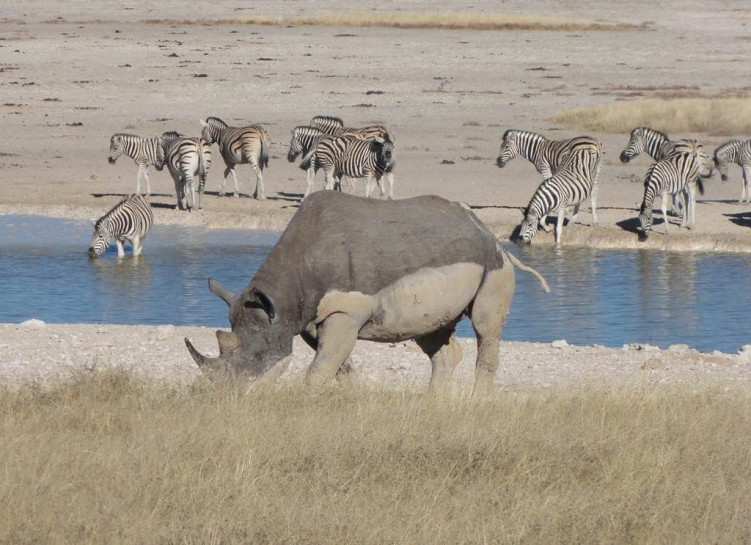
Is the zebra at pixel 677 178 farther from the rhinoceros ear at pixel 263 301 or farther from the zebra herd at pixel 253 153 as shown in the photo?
the rhinoceros ear at pixel 263 301

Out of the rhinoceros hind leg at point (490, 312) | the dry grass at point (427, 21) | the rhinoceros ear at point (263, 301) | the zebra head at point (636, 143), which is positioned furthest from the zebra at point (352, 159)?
the dry grass at point (427, 21)

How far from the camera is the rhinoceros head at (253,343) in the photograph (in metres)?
7.67

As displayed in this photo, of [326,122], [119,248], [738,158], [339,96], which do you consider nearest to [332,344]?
[119,248]

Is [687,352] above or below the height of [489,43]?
below

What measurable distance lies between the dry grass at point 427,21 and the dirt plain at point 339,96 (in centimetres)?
105

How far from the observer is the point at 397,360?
11.8 m

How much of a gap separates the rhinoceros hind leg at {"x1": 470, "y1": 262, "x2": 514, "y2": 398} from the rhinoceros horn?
5.24ft

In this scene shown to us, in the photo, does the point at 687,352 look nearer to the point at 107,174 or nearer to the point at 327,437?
the point at 327,437

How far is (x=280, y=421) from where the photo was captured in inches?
284

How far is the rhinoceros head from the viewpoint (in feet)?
25.2

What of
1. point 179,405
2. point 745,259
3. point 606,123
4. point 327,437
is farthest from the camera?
point 606,123

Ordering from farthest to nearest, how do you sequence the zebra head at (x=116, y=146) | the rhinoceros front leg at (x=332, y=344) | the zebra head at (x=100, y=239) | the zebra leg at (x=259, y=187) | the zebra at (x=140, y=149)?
the zebra head at (x=116, y=146), the zebra at (x=140, y=149), the zebra leg at (x=259, y=187), the zebra head at (x=100, y=239), the rhinoceros front leg at (x=332, y=344)

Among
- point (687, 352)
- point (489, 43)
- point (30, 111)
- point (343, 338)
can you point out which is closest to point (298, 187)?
point (30, 111)

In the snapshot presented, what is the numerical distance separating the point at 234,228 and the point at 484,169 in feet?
21.8
